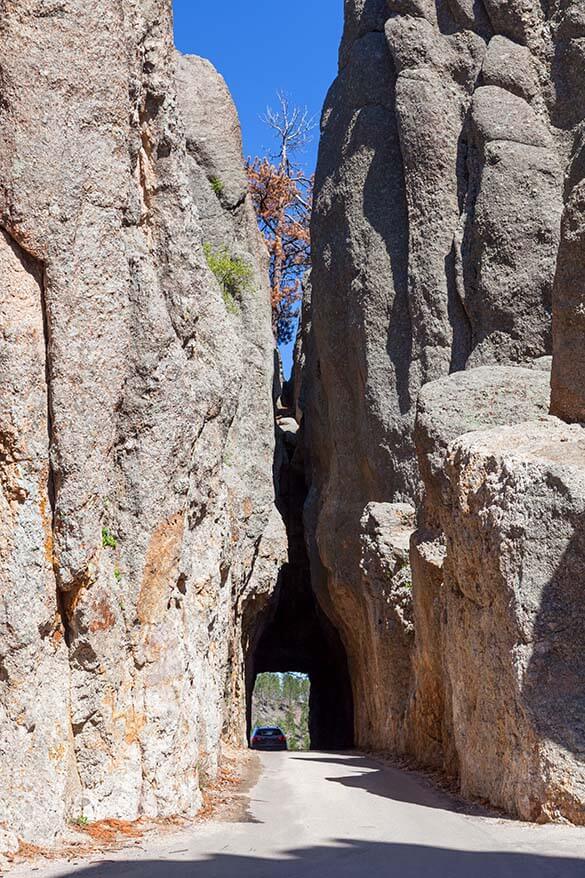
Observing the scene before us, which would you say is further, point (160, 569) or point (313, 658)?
point (313, 658)

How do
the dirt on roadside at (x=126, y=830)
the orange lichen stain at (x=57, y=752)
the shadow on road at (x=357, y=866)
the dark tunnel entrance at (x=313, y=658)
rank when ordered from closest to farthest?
the shadow on road at (x=357, y=866) → the dirt on roadside at (x=126, y=830) → the orange lichen stain at (x=57, y=752) → the dark tunnel entrance at (x=313, y=658)

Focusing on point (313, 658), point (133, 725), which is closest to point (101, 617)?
point (133, 725)

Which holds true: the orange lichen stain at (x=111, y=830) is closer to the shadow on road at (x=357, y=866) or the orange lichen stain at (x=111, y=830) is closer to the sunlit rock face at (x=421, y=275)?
the shadow on road at (x=357, y=866)

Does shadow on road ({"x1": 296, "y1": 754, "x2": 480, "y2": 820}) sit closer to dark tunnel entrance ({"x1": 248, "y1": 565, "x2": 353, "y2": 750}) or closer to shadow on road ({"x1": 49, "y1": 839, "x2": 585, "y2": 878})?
shadow on road ({"x1": 49, "y1": 839, "x2": 585, "y2": 878})

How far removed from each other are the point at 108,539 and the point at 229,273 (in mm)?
12103

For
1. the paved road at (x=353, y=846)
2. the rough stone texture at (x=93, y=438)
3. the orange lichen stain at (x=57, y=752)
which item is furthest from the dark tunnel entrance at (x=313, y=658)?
the orange lichen stain at (x=57, y=752)

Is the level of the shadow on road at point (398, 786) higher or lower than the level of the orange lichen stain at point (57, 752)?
lower

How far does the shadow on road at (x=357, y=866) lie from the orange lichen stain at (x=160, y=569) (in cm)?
292

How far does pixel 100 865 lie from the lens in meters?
6.32

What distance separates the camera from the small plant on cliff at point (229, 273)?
19.6 m

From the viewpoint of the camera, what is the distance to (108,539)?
880 centimetres

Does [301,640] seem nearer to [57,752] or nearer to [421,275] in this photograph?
[421,275]

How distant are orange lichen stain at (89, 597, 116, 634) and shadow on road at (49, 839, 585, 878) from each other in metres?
2.22

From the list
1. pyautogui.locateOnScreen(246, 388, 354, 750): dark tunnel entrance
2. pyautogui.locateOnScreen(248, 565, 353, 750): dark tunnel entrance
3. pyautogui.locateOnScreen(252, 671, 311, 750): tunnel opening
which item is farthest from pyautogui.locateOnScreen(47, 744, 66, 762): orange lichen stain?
pyautogui.locateOnScreen(252, 671, 311, 750): tunnel opening
